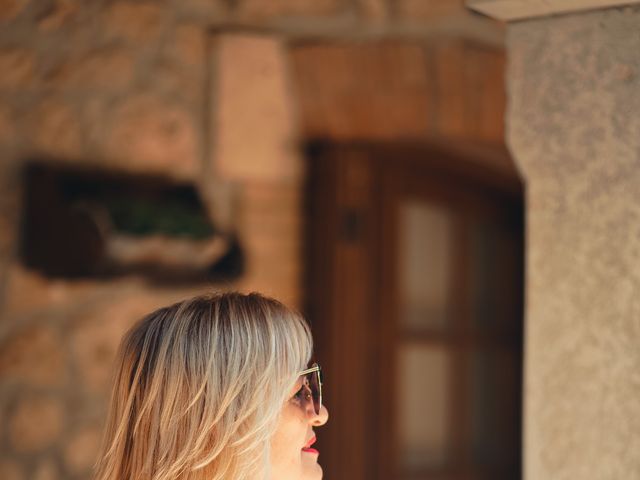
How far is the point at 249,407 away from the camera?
1471 millimetres

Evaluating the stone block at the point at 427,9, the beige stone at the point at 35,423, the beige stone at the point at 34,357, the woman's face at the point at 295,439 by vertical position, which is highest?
the stone block at the point at 427,9

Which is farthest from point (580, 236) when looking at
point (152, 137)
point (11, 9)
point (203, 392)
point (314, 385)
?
→ point (11, 9)

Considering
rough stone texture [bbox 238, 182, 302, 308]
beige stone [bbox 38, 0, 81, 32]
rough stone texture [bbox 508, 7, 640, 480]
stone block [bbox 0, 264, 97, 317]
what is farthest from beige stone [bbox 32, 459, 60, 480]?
rough stone texture [bbox 508, 7, 640, 480]

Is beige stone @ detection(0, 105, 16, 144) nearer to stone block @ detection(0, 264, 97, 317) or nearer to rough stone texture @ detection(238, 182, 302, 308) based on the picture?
stone block @ detection(0, 264, 97, 317)

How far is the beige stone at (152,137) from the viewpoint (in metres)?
3.17

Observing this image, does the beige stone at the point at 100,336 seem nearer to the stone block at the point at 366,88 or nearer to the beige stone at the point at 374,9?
the stone block at the point at 366,88

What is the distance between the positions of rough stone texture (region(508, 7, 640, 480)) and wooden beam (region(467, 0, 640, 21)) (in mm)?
14

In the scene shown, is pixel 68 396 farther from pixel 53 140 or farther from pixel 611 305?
pixel 611 305

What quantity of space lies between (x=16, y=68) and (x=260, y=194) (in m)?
0.88

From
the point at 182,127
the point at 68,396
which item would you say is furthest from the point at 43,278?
the point at 182,127

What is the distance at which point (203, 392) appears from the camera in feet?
4.82

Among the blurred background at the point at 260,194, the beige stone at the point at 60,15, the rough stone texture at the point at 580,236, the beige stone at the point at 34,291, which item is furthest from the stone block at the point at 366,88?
the rough stone texture at the point at 580,236

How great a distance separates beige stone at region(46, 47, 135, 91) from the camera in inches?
122

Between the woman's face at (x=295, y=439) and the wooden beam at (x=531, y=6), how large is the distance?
630 mm
